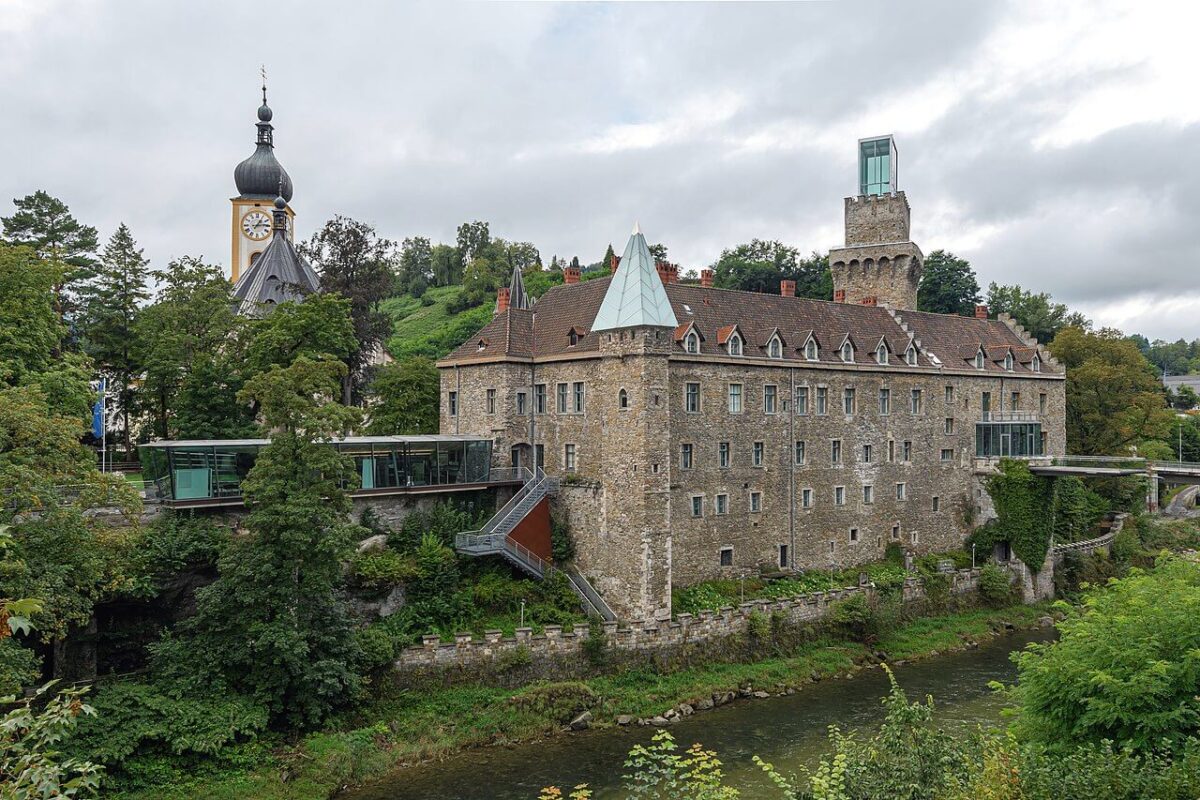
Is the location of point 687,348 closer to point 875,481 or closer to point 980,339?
point 875,481

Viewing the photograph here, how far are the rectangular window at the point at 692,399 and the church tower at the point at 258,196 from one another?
131 ft

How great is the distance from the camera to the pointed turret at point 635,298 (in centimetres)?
3344

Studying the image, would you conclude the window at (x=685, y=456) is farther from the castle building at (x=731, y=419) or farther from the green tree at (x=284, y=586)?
the green tree at (x=284, y=586)

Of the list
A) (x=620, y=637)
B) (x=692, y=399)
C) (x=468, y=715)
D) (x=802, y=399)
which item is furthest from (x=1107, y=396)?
(x=468, y=715)

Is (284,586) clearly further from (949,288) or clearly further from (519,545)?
(949,288)

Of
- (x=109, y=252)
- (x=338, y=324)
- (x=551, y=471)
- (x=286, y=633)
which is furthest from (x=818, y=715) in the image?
(x=109, y=252)

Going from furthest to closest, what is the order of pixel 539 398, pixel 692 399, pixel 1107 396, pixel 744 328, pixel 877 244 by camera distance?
pixel 1107 396 < pixel 877 244 < pixel 744 328 < pixel 539 398 < pixel 692 399

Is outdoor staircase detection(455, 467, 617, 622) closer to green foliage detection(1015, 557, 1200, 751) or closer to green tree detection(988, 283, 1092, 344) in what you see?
green foliage detection(1015, 557, 1200, 751)

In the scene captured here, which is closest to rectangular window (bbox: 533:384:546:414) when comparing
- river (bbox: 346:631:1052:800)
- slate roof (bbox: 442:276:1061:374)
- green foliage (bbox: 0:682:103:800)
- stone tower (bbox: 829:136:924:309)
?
slate roof (bbox: 442:276:1061:374)

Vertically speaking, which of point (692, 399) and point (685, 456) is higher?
point (692, 399)

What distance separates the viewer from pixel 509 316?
39.2 m

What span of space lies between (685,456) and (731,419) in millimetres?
2914

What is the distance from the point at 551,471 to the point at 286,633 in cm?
1449

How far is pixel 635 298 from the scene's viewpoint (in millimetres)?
33625
